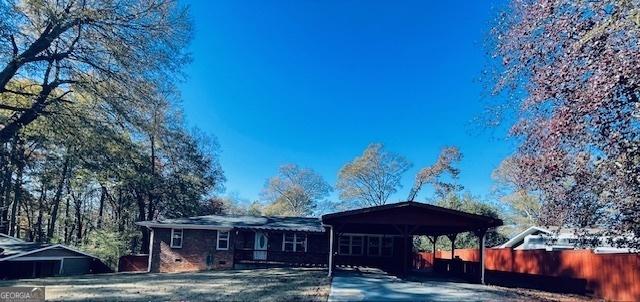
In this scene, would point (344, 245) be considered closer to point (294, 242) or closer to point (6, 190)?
point (294, 242)

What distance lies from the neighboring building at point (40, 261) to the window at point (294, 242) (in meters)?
15.6

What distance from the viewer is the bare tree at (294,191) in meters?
50.3

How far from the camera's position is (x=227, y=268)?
2286 cm

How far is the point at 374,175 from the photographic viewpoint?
4353cm

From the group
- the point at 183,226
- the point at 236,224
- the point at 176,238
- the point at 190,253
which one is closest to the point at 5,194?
the point at 176,238

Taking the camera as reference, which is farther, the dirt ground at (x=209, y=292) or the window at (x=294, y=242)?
the window at (x=294, y=242)

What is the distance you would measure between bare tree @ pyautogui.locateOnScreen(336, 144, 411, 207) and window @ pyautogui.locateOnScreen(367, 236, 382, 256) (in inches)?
742

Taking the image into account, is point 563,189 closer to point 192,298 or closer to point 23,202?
point 192,298

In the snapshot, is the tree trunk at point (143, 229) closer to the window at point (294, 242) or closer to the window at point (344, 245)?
the window at point (294, 242)

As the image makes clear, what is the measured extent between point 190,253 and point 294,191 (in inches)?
1094

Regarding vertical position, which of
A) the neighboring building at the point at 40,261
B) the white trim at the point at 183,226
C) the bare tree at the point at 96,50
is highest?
the bare tree at the point at 96,50

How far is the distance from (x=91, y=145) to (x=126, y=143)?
120 centimetres

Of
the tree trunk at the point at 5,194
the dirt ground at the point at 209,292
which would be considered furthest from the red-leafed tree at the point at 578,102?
the tree trunk at the point at 5,194

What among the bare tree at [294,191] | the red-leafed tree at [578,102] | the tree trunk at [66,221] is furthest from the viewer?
the bare tree at [294,191]
